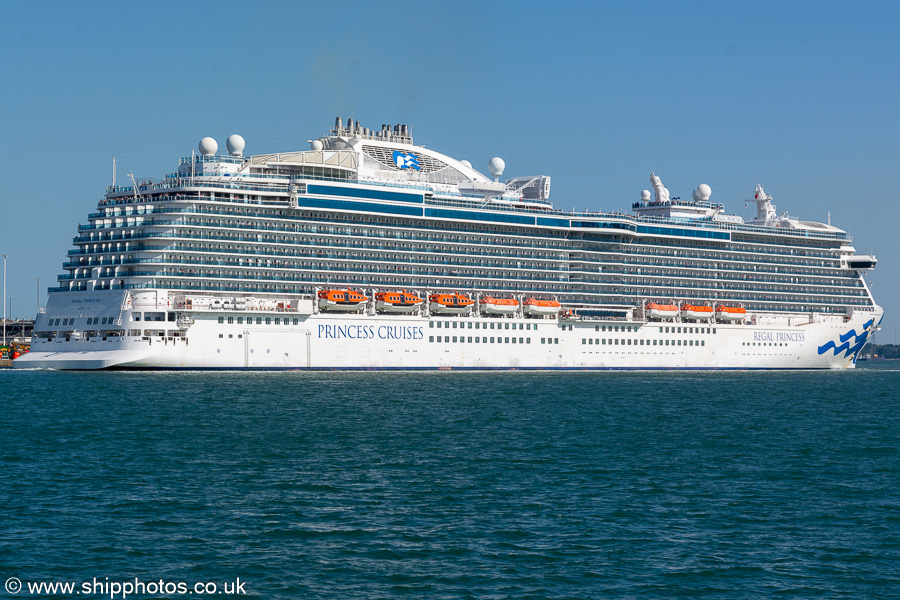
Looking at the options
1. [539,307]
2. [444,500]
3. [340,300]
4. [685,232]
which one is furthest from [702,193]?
[444,500]

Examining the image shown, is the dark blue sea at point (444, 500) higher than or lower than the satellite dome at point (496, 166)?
lower

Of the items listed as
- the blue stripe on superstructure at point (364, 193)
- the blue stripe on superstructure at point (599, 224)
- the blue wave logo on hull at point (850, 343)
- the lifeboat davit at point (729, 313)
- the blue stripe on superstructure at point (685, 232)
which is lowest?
the blue wave logo on hull at point (850, 343)

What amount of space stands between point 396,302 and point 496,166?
86.9ft

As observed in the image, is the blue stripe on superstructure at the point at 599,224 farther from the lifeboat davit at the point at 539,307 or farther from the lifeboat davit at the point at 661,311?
the lifeboat davit at the point at 539,307

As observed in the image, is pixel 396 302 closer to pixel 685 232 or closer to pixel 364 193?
pixel 364 193

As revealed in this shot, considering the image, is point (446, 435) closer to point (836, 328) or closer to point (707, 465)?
point (707, 465)

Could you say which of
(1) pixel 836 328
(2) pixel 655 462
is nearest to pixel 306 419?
(2) pixel 655 462

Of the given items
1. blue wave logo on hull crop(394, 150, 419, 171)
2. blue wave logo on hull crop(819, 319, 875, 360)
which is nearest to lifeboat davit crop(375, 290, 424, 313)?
blue wave logo on hull crop(394, 150, 419, 171)

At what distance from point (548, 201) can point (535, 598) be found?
94.1 meters

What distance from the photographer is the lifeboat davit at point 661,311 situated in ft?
372

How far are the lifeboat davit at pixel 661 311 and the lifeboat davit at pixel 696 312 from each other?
181 centimetres

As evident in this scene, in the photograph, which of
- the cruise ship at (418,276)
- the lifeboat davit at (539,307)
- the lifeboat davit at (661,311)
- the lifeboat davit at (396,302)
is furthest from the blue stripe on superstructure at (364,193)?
the lifeboat davit at (661,311)

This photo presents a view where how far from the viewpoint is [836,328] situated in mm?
126312

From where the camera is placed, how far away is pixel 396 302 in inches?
3856
